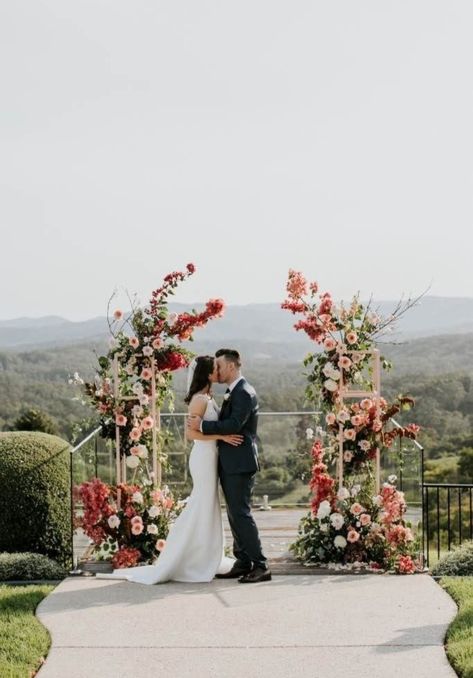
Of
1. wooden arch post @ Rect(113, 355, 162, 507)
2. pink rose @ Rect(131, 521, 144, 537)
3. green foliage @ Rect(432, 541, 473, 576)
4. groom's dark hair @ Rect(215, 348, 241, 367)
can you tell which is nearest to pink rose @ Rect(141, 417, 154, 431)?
wooden arch post @ Rect(113, 355, 162, 507)

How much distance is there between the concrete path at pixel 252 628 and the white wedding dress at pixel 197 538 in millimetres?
117

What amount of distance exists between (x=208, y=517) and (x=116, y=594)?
89cm

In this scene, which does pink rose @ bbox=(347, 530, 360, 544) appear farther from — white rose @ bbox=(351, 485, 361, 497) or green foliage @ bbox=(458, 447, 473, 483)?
green foliage @ bbox=(458, 447, 473, 483)

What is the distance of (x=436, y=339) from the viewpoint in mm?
48188

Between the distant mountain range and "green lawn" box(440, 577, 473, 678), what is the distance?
138ft

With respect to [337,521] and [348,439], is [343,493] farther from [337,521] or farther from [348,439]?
[348,439]

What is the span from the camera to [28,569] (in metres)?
7.95

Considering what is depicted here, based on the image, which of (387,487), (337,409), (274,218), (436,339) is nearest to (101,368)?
(337,409)

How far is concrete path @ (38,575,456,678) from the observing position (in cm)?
550

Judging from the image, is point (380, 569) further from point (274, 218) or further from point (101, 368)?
point (274, 218)

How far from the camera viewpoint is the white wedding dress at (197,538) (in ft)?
24.8

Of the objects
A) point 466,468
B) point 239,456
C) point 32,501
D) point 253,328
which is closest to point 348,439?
point 239,456

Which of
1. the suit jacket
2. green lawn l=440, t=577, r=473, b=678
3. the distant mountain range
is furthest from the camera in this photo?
the distant mountain range

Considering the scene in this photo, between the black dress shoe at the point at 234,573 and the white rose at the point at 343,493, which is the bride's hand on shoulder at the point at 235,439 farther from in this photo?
the white rose at the point at 343,493
